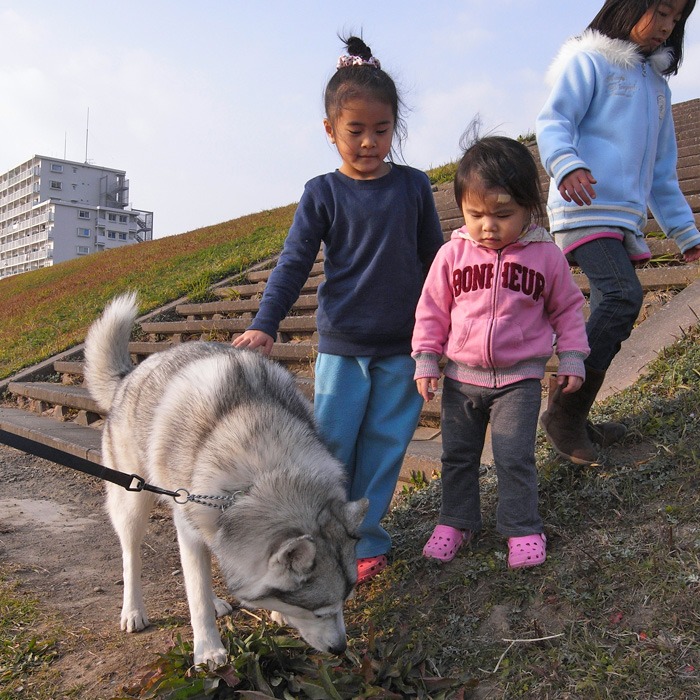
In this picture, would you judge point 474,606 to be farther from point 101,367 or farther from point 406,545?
point 101,367

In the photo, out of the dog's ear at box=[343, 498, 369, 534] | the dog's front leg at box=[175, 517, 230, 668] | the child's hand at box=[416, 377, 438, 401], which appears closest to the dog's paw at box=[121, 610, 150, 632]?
the dog's front leg at box=[175, 517, 230, 668]

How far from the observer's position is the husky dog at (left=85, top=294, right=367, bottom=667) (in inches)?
84.7

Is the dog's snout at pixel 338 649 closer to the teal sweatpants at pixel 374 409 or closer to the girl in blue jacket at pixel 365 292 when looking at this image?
the girl in blue jacket at pixel 365 292

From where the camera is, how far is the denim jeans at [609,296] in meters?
2.90

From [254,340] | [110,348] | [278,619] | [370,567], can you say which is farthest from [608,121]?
[110,348]

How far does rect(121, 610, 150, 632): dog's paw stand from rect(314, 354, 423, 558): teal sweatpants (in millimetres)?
1141

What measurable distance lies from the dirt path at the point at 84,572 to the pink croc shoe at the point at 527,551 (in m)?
1.43

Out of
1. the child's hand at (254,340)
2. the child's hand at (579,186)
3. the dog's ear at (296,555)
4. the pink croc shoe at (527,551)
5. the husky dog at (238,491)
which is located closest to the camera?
the dog's ear at (296,555)

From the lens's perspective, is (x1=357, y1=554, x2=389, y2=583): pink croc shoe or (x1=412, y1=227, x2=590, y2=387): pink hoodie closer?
(x1=412, y1=227, x2=590, y2=387): pink hoodie

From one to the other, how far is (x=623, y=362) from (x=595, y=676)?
7.66 ft

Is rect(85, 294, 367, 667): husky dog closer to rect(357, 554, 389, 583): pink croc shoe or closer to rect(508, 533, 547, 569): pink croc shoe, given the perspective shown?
rect(357, 554, 389, 583): pink croc shoe

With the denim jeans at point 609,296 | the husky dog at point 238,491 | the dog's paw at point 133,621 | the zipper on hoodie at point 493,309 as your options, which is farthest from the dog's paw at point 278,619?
the denim jeans at point 609,296

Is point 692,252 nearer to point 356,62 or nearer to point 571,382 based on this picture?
point 571,382

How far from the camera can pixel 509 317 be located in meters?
2.56
